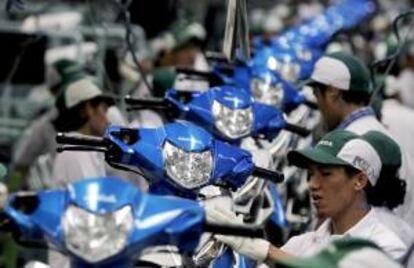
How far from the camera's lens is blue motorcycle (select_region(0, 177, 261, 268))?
4.31 metres

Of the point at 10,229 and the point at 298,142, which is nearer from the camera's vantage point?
the point at 10,229

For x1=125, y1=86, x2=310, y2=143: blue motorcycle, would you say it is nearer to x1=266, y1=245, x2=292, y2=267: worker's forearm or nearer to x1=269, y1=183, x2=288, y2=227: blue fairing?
x1=269, y1=183, x2=288, y2=227: blue fairing

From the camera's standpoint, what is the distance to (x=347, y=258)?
4164 millimetres

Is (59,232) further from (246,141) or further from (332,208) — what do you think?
(246,141)

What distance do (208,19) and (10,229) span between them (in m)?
15.4

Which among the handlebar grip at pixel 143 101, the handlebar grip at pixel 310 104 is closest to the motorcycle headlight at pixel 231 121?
the handlebar grip at pixel 143 101

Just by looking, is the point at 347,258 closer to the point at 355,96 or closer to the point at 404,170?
the point at 404,170

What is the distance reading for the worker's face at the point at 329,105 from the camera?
27.8 feet

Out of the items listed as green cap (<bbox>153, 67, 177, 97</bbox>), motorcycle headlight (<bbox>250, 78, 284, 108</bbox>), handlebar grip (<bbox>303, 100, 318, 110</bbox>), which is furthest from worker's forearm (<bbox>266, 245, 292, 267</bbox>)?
green cap (<bbox>153, 67, 177, 97</bbox>)

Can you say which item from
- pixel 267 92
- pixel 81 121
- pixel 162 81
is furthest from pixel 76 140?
pixel 162 81

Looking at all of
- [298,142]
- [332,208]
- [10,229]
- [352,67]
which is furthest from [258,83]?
[10,229]

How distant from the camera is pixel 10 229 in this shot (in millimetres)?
4613

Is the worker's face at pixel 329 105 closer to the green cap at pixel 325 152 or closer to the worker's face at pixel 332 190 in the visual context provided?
Result: the green cap at pixel 325 152

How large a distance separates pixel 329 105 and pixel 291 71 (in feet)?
9.86
